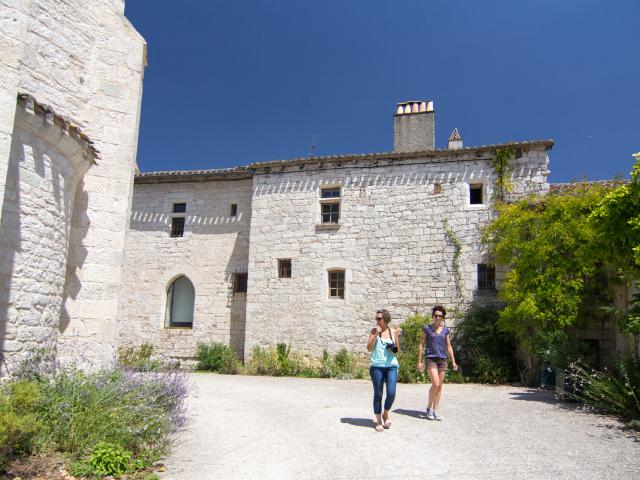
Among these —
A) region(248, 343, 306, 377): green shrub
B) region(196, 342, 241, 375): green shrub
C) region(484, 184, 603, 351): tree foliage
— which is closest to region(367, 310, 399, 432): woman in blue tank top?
region(484, 184, 603, 351): tree foliage

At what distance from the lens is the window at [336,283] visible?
1476cm

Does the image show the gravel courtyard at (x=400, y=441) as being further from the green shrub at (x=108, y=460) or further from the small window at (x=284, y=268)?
the small window at (x=284, y=268)

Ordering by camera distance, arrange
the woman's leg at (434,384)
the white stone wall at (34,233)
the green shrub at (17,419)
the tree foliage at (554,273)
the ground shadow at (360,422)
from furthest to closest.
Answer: the tree foliage at (554,273) → the woman's leg at (434,384) → the ground shadow at (360,422) → the white stone wall at (34,233) → the green shrub at (17,419)

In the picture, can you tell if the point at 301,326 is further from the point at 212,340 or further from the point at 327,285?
the point at 212,340

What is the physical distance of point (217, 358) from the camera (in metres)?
15.0

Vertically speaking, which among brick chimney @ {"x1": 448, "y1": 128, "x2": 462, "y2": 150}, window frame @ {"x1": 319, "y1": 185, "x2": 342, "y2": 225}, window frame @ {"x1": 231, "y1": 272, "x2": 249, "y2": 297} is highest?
brick chimney @ {"x1": 448, "y1": 128, "x2": 462, "y2": 150}

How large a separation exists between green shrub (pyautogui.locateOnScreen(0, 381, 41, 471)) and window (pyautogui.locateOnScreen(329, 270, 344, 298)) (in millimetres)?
10245

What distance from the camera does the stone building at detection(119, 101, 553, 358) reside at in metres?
14.0

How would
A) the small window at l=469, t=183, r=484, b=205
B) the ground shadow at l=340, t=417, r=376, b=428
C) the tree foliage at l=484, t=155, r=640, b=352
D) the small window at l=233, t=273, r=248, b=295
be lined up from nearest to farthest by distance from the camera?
the ground shadow at l=340, t=417, r=376, b=428 < the tree foliage at l=484, t=155, r=640, b=352 < the small window at l=469, t=183, r=484, b=205 < the small window at l=233, t=273, r=248, b=295

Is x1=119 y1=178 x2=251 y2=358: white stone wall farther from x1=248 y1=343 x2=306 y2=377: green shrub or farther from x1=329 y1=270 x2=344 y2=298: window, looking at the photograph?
x1=329 y1=270 x2=344 y2=298: window

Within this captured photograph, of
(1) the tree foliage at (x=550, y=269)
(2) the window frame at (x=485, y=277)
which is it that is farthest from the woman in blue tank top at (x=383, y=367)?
(2) the window frame at (x=485, y=277)

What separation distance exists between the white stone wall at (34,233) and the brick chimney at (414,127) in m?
11.1

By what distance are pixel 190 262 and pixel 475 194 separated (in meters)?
8.92

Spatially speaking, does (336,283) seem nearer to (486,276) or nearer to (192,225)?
(486,276)
